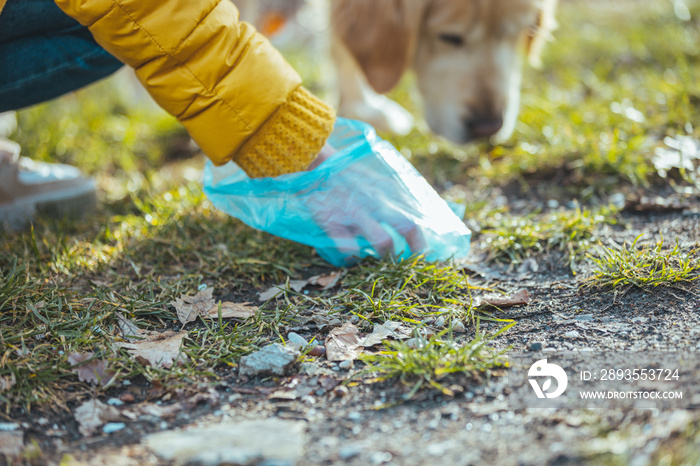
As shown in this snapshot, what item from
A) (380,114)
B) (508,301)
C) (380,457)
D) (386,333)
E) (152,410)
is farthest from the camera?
(380,114)

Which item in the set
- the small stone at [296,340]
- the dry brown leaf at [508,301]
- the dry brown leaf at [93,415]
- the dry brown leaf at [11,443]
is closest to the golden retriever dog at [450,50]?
the dry brown leaf at [508,301]

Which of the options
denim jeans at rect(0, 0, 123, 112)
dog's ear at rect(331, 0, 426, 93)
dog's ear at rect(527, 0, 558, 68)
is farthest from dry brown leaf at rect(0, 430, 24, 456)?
dog's ear at rect(527, 0, 558, 68)

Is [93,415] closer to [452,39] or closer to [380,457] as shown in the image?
[380,457]

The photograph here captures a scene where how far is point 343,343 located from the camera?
5.44 ft

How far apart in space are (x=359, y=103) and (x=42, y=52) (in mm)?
1850

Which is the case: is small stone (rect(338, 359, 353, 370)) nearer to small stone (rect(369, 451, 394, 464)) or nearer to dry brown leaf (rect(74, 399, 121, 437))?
small stone (rect(369, 451, 394, 464))

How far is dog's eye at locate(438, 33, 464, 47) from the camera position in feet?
10.0

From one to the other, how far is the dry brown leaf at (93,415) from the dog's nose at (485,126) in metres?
2.16

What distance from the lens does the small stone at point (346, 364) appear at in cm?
158

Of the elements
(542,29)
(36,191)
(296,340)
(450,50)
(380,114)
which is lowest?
(36,191)

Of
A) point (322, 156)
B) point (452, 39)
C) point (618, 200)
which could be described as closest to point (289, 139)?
point (322, 156)

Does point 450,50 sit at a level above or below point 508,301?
above

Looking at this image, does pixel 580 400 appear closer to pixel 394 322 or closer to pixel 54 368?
pixel 394 322

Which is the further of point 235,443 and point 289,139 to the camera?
point 289,139
